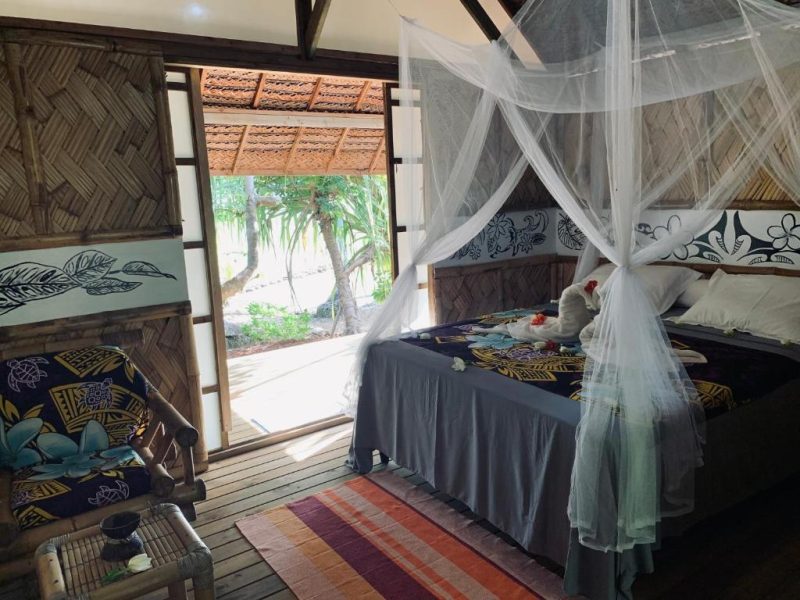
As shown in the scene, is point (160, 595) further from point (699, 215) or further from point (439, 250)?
point (699, 215)

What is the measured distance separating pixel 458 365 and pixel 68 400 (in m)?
1.68

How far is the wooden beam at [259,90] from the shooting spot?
13.2ft

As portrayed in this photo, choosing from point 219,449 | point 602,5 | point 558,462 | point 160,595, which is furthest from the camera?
point 219,449

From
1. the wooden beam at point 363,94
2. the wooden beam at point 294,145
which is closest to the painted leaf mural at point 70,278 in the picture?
the wooden beam at point 363,94

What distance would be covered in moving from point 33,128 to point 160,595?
6.79ft

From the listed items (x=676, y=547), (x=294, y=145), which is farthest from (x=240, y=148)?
(x=676, y=547)

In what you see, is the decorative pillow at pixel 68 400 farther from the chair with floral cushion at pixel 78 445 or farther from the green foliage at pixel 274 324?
the green foliage at pixel 274 324

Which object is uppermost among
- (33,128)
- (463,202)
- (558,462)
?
(33,128)

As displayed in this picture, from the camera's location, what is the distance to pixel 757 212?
3508 millimetres

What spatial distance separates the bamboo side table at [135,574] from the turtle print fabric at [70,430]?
23cm

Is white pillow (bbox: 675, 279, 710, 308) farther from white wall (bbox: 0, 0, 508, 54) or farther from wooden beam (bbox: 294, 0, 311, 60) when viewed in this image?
wooden beam (bbox: 294, 0, 311, 60)

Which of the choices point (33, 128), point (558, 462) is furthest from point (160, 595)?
point (33, 128)

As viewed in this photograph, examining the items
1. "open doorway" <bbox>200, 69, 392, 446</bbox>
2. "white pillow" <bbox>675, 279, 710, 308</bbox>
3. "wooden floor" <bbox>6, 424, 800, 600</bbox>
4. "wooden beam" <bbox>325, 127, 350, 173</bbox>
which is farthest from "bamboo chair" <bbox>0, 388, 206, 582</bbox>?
"wooden beam" <bbox>325, 127, 350, 173</bbox>

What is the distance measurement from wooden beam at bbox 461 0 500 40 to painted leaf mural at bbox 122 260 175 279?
266cm
